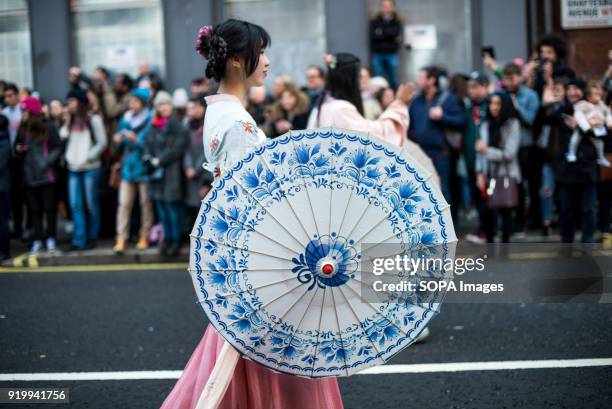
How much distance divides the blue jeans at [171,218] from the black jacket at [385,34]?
4552 millimetres

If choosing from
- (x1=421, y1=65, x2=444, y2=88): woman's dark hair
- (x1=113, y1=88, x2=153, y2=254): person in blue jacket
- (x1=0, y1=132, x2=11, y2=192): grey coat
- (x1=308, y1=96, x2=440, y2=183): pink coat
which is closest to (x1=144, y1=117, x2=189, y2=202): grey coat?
(x1=113, y1=88, x2=153, y2=254): person in blue jacket

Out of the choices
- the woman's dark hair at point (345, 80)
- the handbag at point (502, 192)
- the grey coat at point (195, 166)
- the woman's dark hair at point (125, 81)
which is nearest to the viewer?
the woman's dark hair at point (345, 80)

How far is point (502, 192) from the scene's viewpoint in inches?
434

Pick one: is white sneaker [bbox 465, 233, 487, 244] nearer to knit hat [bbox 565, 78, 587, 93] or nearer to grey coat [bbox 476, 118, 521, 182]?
grey coat [bbox 476, 118, 521, 182]

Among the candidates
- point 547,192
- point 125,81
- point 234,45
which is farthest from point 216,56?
point 125,81

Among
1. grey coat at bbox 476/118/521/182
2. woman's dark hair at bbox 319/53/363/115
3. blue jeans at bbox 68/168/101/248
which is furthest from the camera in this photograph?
blue jeans at bbox 68/168/101/248

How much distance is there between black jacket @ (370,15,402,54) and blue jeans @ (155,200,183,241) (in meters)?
4.55

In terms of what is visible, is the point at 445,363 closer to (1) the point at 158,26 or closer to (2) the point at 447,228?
(2) the point at 447,228

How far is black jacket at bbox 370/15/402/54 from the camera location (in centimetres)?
1485

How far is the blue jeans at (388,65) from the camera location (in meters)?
15.0

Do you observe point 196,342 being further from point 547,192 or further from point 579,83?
point 547,192

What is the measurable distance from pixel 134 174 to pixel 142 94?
1239 mm

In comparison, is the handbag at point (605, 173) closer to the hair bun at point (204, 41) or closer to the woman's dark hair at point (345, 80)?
the woman's dark hair at point (345, 80)

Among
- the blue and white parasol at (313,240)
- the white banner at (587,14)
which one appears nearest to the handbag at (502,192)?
the white banner at (587,14)
